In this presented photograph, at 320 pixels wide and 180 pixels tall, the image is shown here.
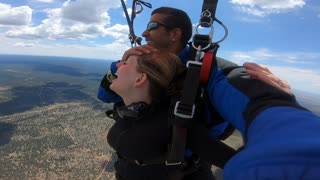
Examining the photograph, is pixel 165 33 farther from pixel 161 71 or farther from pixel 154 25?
pixel 161 71

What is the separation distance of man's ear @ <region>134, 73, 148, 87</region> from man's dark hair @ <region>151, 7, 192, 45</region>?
0.82m

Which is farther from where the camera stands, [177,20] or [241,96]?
[177,20]

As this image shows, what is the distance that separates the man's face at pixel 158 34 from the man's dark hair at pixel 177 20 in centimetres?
4

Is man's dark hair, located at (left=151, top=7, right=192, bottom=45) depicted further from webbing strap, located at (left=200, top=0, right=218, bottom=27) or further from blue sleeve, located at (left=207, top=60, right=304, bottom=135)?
blue sleeve, located at (left=207, top=60, right=304, bottom=135)

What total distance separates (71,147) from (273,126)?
3018 inches

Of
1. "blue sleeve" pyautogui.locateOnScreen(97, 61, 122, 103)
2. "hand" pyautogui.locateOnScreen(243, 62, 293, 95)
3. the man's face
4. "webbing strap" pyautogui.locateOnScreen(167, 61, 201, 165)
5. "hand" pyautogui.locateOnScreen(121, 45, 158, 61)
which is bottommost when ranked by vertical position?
"blue sleeve" pyautogui.locateOnScreen(97, 61, 122, 103)

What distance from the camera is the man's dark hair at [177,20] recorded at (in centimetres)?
260

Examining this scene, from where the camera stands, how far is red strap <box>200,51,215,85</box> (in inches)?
60.0

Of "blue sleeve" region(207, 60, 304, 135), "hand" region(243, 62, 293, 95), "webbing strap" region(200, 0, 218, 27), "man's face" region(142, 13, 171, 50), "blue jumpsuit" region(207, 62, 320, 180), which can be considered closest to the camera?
"blue jumpsuit" region(207, 62, 320, 180)

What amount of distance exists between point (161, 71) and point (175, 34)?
806 millimetres

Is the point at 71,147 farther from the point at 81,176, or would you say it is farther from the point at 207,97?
the point at 207,97

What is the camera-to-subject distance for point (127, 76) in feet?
6.42

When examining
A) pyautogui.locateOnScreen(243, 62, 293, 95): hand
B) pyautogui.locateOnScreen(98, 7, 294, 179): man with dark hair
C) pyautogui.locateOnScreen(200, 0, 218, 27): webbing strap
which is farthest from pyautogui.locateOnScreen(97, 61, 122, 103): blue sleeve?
pyautogui.locateOnScreen(243, 62, 293, 95): hand

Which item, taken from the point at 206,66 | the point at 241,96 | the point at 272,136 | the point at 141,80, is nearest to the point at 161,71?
the point at 141,80
